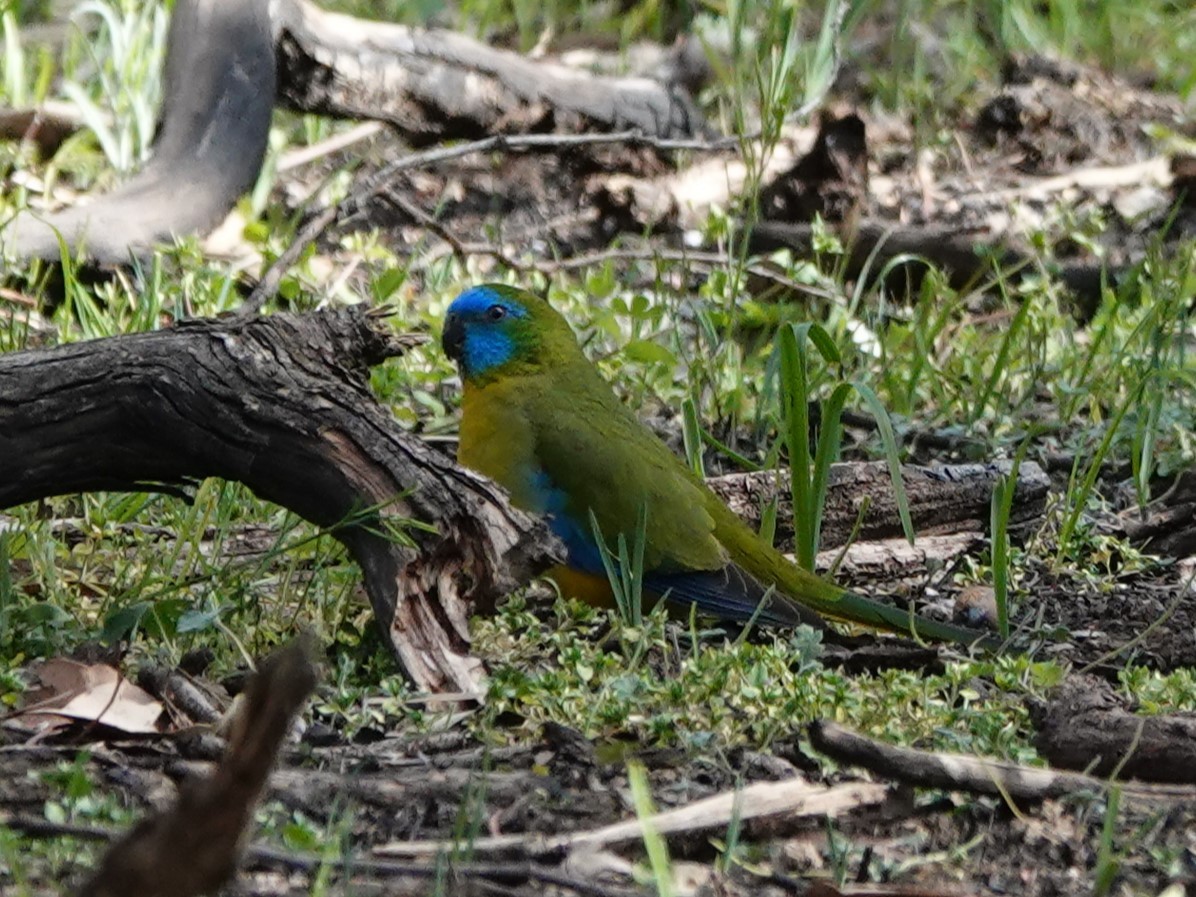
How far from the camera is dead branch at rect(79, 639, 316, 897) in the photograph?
1617 mm

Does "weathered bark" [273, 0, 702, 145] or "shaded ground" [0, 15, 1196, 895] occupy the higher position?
"weathered bark" [273, 0, 702, 145]

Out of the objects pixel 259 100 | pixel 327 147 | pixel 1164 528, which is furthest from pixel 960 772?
pixel 327 147

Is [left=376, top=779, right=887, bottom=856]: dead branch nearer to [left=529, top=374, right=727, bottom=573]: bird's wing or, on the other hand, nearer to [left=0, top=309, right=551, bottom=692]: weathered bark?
[left=0, top=309, right=551, bottom=692]: weathered bark

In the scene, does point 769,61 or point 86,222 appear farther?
point 86,222

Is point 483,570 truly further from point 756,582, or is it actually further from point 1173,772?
point 1173,772

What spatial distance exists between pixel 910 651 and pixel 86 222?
2660 millimetres

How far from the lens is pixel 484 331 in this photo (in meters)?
4.40

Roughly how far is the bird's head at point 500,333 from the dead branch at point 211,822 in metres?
2.69

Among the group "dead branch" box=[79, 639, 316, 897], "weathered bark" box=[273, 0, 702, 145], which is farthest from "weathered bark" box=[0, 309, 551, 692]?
"weathered bark" box=[273, 0, 702, 145]

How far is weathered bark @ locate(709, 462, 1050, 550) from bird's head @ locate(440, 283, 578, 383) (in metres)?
0.54

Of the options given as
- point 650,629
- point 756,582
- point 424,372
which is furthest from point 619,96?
point 650,629

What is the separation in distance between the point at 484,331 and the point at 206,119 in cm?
143

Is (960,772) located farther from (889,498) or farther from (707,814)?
(889,498)

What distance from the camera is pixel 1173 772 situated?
107 inches
